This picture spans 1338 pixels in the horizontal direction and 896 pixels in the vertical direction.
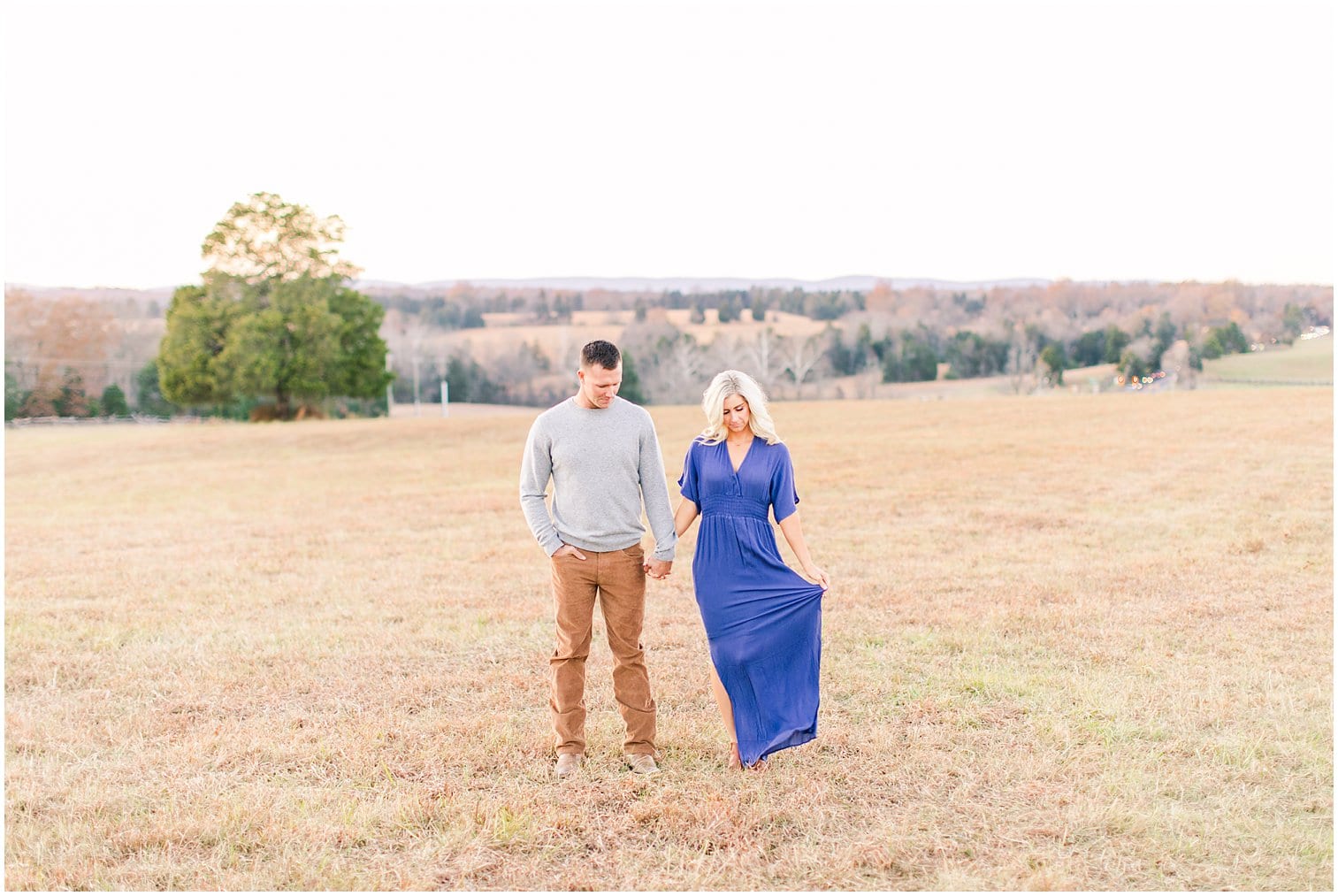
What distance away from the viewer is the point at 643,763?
546 cm

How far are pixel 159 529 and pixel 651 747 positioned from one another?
12.5 metres

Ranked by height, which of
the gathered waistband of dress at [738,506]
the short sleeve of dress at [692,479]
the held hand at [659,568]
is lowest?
the held hand at [659,568]

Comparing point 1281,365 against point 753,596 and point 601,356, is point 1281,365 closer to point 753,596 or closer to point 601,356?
point 753,596

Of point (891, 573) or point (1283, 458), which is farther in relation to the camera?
point (1283, 458)

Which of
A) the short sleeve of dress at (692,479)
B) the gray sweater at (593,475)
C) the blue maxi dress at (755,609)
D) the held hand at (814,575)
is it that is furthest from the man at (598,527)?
the held hand at (814,575)

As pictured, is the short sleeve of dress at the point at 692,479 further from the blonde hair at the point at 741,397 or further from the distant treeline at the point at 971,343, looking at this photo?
the distant treeline at the point at 971,343

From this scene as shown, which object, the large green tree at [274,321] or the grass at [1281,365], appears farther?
the grass at [1281,365]

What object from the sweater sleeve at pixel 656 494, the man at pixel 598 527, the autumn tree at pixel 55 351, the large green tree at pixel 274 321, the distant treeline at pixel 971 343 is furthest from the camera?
the autumn tree at pixel 55 351

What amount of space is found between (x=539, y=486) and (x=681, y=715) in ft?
6.28

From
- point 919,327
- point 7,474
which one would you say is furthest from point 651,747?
point 919,327

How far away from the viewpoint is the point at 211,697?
22.9ft

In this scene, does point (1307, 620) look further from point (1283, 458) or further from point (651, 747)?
point (1283, 458)

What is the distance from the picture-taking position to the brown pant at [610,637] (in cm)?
542

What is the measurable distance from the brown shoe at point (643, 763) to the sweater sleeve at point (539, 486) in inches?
46.9
